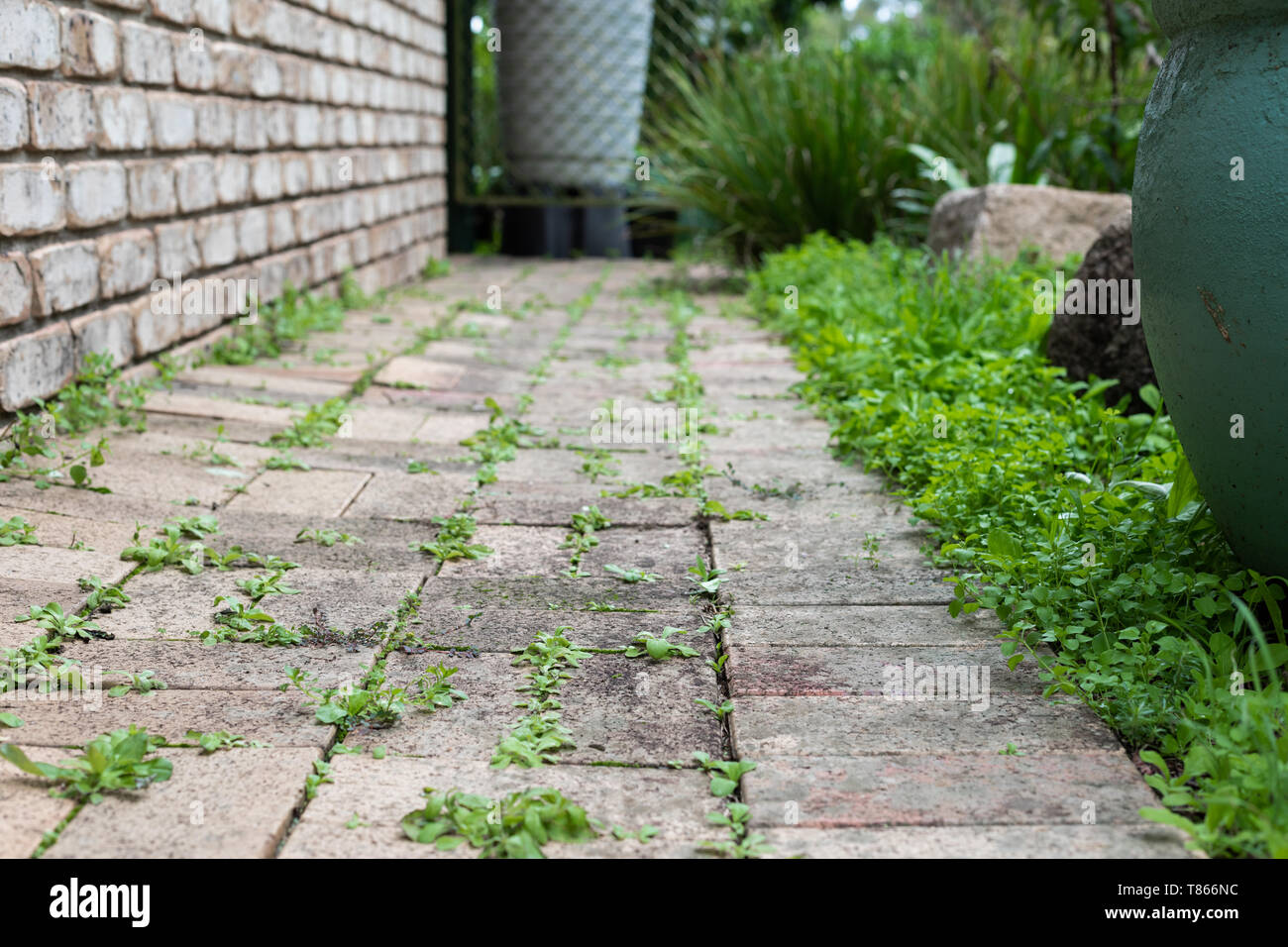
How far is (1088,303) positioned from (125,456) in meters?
2.74

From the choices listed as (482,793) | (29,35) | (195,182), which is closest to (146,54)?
(195,182)

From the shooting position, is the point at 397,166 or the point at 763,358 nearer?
the point at 763,358

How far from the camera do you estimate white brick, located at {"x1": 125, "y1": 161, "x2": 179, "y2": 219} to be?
11.6 feet

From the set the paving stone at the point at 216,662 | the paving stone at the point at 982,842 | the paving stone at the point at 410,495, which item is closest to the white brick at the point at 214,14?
the paving stone at the point at 410,495

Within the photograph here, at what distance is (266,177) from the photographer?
4684 millimetres

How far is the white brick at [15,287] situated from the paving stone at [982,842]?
2308 mm

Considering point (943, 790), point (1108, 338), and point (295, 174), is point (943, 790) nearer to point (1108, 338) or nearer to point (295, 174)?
point (1108, 338)

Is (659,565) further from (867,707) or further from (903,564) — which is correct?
(867,707)

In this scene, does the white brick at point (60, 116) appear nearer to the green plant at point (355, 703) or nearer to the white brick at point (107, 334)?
the white brick at point (107, 334)

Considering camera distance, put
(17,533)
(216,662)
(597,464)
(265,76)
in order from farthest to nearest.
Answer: (265,76)
(597,464)
(17,533)
(216,662)

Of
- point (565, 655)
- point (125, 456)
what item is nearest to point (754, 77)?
point (125, 456)

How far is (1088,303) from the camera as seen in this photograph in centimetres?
363

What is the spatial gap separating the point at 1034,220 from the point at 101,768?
15.6 feet

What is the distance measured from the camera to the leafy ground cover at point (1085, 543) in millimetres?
1562
